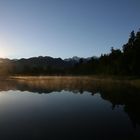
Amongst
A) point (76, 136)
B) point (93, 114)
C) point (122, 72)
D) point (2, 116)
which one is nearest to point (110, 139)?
point (76, 136)

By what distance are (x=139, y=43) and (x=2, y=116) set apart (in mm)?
79178

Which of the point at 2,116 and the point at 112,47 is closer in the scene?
the point at 2,116

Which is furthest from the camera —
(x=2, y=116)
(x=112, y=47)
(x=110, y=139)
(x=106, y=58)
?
(x=106, y=58)

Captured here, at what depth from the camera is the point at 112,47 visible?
142625 millimetres

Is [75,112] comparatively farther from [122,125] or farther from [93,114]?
[122,125]

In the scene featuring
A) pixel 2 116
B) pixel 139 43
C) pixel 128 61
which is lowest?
pixel 2 116

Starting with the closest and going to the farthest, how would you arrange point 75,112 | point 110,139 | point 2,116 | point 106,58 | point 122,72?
point 110,139 → point 2,116 → point 75,112 → point 122,72 → point 106,58

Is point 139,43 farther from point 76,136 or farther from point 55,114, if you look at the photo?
point 76,136

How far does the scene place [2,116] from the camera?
25.1m

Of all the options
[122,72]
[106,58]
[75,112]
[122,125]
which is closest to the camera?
[122,125]

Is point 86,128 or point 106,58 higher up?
point 106,58

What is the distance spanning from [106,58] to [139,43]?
57.5m

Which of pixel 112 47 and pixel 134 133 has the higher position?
pixel 112 47

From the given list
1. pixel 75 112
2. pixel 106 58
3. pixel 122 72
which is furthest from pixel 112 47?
pixel 75 112
